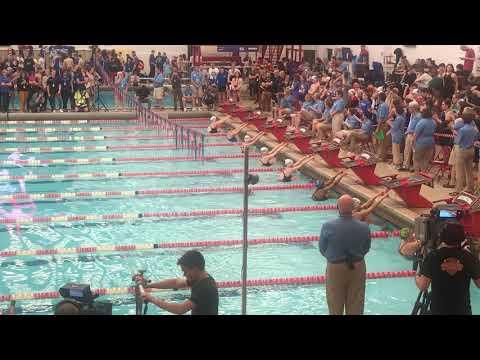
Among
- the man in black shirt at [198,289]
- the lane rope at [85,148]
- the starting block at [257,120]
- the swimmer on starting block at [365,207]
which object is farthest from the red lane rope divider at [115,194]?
the man in black shirt at [198,289]

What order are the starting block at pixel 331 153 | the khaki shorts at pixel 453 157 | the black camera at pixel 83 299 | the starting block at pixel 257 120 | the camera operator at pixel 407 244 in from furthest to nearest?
the starting block at pixel 257 120 < the starting block at pixel 331 153 < the khaki shorts at pixel 453 157 < the camera operator at pixel 407 244 < the black camera at pixel 83 299

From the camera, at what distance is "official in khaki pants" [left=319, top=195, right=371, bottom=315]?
216 inches

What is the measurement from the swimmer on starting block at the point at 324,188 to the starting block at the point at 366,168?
27 centimetres

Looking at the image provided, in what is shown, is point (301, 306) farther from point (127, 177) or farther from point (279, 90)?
point (279, 90)

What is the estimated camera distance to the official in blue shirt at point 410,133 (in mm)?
11225

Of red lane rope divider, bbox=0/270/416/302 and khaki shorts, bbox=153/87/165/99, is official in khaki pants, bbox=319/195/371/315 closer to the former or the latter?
red lane rope divider, bbox=0/270/416/302

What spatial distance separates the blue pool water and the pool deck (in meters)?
0.31

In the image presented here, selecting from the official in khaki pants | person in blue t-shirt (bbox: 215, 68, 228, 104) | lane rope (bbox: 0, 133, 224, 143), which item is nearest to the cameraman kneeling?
the official in khaki pants

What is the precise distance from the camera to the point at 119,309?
6.93 meters

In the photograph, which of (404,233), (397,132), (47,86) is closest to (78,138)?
(47,86)

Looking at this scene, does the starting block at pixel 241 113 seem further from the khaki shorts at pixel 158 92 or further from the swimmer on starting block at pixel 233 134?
the khaki shorts at pixel 158 92

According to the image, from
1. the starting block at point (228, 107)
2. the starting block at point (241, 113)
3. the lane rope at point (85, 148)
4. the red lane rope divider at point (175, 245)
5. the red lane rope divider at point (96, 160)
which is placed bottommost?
the red lane rope divider at point (175, 245)
